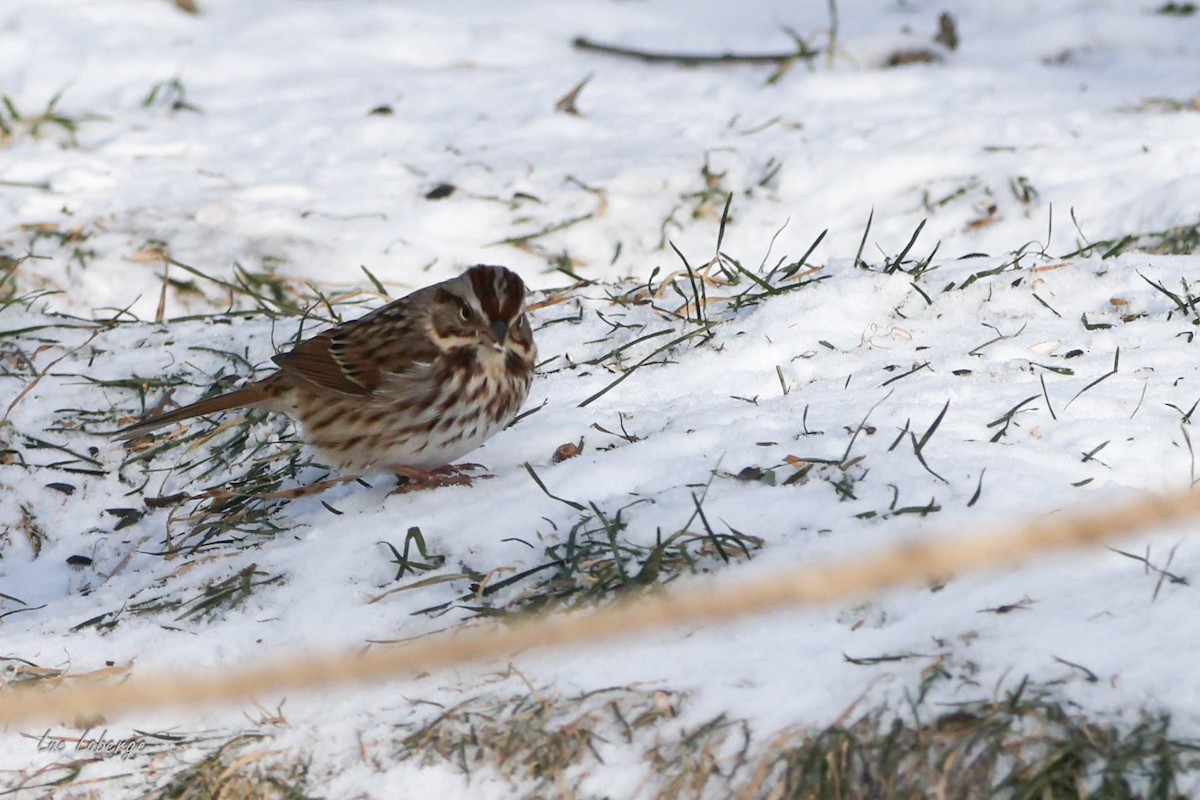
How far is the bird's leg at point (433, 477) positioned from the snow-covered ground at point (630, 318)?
0.07 m

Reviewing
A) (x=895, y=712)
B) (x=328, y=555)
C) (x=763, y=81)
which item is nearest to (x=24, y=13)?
(x=763, y=81)

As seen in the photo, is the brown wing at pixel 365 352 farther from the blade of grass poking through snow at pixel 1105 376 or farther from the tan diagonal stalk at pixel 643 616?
the blade of grass poking through snow at pixel 1105 376

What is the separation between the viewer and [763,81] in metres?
7.69

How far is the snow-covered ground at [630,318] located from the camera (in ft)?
9.98

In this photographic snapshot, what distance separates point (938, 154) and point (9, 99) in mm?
4816

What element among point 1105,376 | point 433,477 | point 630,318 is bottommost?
point 433,477

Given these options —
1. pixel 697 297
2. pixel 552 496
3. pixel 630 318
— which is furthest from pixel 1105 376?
pixel 630 318

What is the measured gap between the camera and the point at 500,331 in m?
4.07

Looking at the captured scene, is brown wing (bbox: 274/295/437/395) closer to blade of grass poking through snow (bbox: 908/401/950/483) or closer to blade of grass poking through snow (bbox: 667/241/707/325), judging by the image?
blade of grass poking through snow (bbox: 667/241/707/325)

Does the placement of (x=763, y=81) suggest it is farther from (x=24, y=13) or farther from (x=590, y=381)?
(x=24, y=13)

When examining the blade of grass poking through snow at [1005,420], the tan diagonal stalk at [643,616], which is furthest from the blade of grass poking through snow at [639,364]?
the tan diagonal stalk at [643,616]

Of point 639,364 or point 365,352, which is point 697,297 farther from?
point 365,352

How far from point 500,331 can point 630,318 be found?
985 millimetres

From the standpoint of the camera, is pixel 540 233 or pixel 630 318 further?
pixel 540 233
